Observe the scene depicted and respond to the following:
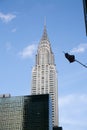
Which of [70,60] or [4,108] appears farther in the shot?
[4,108]

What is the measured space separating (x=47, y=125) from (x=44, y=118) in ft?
17.2

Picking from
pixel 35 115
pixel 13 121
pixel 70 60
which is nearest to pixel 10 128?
pixel 13 121

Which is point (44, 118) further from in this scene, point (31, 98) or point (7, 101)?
point (7, 101)

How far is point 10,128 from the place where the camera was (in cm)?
18050

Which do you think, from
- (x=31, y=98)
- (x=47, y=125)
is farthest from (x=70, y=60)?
(x=31, y=98)

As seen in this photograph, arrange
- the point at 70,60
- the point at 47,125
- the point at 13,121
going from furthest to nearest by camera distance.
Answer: the point at 13,121 → the point at 47,125 → the point at 70,60

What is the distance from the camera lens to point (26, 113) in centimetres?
18138

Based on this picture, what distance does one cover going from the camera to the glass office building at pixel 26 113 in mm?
174250

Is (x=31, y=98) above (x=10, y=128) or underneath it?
above

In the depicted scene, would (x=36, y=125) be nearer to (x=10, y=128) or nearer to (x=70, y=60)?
(x=10, y=128)

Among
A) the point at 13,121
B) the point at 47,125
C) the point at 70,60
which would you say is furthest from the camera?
the point at 13,121

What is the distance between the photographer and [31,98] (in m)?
185

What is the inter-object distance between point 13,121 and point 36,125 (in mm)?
19891

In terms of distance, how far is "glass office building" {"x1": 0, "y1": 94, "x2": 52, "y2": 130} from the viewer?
17425cm
